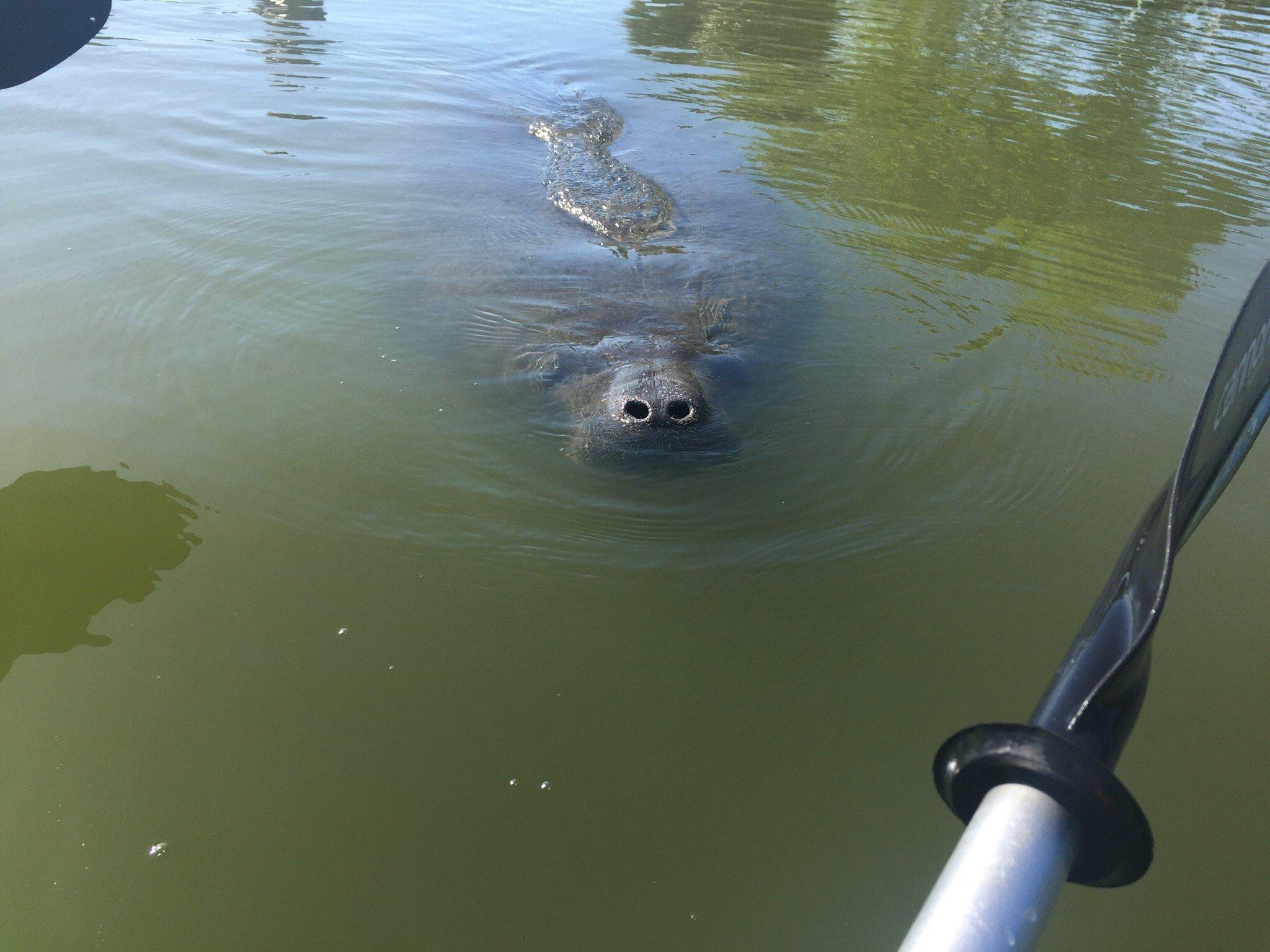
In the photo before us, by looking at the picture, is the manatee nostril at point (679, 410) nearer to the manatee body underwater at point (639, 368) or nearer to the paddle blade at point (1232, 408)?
the manatee body underwater at point (639, 368)

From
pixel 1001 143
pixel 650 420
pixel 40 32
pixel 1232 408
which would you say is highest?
pixel 1232 408

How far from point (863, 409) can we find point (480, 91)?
7.85m

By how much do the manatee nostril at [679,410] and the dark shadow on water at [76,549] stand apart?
2168mm

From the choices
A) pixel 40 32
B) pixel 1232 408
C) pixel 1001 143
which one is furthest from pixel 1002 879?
pixel 1001 143

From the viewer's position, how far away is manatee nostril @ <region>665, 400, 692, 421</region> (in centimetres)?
441

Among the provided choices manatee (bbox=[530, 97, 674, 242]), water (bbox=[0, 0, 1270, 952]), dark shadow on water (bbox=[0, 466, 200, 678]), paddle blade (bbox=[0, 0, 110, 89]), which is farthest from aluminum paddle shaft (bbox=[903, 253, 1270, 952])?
manatee (bbox=[530, 97, 674, 242])

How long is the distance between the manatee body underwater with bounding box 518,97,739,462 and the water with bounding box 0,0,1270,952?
15cm

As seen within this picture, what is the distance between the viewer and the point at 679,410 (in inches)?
175

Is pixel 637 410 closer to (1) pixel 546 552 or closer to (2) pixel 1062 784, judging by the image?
(1) pixel 546 552

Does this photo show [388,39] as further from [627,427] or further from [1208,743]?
[1208,743]

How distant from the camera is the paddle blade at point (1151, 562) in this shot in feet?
3.39

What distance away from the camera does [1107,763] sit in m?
1.04

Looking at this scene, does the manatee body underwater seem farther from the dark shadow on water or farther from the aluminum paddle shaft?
the aluminum paddle shaft

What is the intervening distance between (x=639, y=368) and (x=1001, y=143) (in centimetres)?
717
